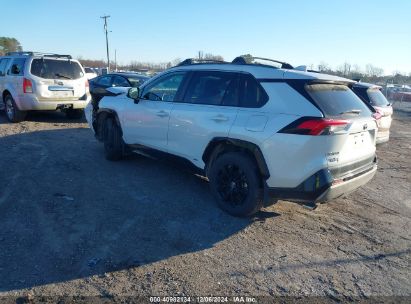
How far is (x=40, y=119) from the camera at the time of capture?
442 inches

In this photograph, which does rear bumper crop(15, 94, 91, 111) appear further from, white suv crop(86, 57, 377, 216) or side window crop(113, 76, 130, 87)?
white suv crop(86, 57, 377, 216)

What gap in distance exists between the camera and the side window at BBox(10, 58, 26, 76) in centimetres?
989

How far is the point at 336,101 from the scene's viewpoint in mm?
4137

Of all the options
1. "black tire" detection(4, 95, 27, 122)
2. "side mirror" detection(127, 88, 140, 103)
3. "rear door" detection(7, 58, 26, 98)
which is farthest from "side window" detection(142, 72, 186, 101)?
"black tire" detection(4, 95, 27, 122)

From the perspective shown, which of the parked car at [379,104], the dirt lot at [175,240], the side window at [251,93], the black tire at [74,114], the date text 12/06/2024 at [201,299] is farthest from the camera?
the black tire at [74,114]

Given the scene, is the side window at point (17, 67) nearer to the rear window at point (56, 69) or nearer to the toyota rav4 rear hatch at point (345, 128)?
the rear window at point (56, 69)

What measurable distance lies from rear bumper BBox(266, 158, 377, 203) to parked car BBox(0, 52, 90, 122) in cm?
774

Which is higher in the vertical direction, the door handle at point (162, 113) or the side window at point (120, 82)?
the side window at point (120, 82)

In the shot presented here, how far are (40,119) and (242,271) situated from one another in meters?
9.68

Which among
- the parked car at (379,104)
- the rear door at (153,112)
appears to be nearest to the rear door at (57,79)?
the rear door at (153,112)

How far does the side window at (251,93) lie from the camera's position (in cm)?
425

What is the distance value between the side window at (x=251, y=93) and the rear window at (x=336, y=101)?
20.4 inches

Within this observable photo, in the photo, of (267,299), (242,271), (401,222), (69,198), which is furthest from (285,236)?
(69,198)

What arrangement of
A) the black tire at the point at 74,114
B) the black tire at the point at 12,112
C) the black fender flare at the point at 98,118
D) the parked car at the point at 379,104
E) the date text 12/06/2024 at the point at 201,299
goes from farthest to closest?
Answer: the black tire at the point at 74,114 → the black tire at the point at 12,112 → the parked car at the point at 379,104 → the black fender flare at the point at 98,118 → the date text 12/06/2024 at the point at 201,299
